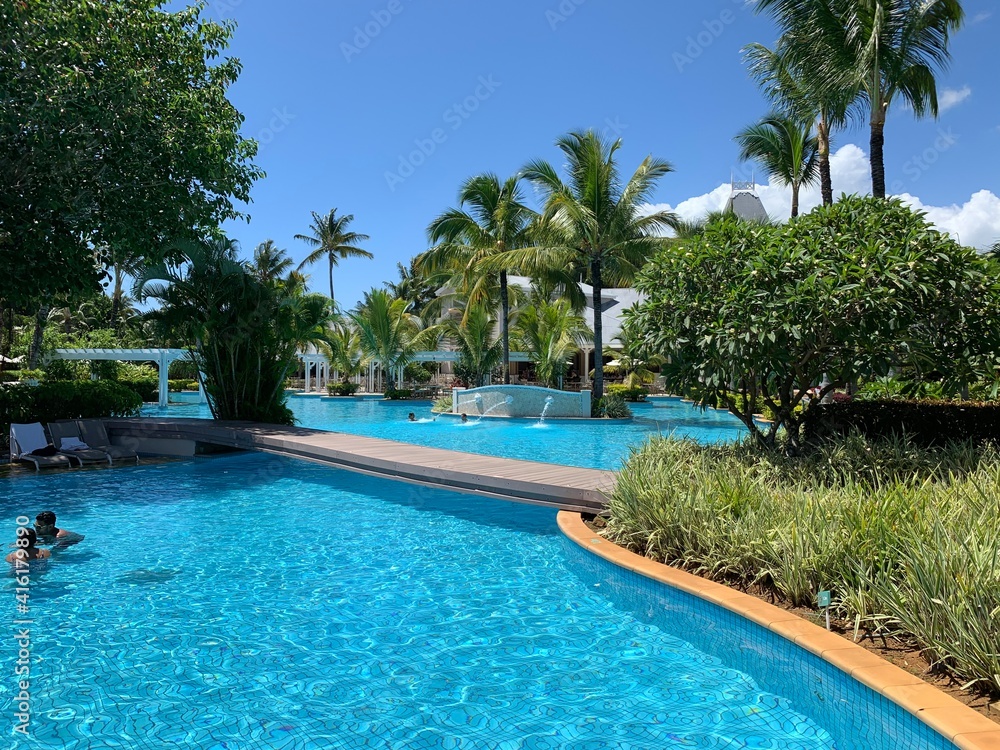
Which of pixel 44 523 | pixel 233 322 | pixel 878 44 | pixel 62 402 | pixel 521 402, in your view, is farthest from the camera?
pixel 521 402

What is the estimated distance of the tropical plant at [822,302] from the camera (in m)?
6.53

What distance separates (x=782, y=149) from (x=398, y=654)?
73.7ft

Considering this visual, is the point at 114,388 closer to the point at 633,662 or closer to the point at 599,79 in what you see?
the point at 599,79

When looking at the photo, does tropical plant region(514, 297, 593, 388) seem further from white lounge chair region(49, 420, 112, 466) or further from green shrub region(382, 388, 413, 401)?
white lounge chair region(49, 420, 112, 466)

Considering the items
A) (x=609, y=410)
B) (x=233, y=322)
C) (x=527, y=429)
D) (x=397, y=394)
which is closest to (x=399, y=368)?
(x=397, y=394)

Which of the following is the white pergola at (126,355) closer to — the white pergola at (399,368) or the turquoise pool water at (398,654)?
the white pergola at (399,368)

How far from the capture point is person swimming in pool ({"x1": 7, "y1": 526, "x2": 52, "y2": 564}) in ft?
21.8

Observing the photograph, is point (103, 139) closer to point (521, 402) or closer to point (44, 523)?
point (44, 523)

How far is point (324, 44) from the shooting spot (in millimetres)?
14742

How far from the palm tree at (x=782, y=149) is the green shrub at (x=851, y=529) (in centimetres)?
1678

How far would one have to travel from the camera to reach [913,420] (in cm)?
820

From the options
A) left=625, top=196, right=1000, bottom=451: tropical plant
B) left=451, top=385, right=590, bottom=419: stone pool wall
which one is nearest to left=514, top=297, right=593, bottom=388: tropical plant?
left=451, top=385, right=590, bottom=419: stone pool wall

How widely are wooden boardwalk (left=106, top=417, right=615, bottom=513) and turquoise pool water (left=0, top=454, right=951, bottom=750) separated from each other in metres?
0.67

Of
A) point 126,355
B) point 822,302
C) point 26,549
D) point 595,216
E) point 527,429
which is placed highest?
point 595,216
